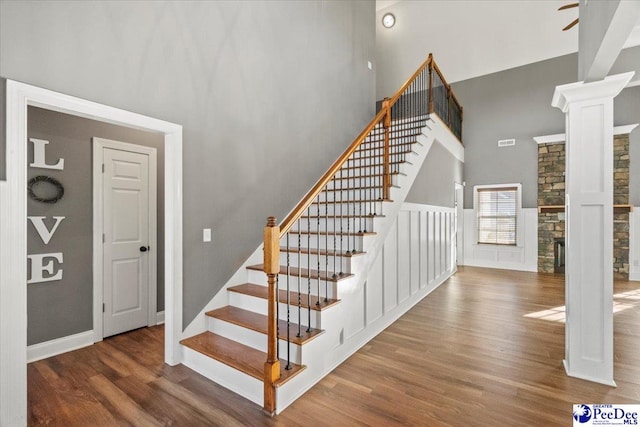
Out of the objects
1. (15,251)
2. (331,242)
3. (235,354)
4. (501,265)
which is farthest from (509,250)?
(15,251)

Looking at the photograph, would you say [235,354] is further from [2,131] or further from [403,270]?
[403,270]

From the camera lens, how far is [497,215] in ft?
24.8

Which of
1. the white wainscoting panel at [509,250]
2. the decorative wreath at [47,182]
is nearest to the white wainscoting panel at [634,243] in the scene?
the white wainscoting panel at [509,250]

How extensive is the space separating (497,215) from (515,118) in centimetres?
234

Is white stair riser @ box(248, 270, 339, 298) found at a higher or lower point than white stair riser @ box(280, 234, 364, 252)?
lower

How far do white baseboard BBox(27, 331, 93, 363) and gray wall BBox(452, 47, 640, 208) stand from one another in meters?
7.97

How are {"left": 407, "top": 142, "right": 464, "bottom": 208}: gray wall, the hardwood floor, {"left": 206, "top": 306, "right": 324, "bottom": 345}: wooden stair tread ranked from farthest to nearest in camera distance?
{"left": 407, "top": 142, "right": 464, "bottom": 208}: gray wall, {"left": 206, "top": 306, "right": 324, "bottom": 345}: wooden stair tread, the hardwood floor

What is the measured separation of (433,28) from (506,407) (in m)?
7.72

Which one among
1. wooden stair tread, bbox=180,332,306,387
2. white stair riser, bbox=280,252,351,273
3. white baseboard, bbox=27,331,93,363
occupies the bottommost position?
white baseboard, bbox=27,331,93,363

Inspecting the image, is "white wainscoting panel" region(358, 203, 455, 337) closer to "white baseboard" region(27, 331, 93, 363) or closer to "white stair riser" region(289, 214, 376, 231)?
"white stair riser" region(289, 214, 376, 231)

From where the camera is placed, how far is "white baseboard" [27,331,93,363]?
2781 mm

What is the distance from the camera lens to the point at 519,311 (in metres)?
4.12

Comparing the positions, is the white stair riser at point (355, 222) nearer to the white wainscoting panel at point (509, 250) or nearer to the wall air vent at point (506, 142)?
the white wainscoting panel at point (509, 250)

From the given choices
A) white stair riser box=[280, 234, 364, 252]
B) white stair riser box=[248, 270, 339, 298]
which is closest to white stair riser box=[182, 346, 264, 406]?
white stair riser box=[248, 270, 339, 298]
